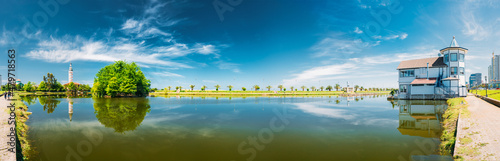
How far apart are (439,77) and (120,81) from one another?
70.5 metres

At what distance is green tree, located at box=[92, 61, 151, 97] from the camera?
156 ft

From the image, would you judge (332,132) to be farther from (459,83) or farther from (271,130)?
(459,83)

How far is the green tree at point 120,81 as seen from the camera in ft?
156

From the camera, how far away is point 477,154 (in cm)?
660

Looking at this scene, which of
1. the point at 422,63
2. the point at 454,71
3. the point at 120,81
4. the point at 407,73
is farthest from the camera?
the point at 120,81

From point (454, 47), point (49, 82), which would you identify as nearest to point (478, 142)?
point (454, 47)

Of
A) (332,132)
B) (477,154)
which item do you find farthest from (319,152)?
(477,154)

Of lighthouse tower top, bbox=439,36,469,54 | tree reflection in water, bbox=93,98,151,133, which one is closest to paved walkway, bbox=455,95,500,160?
tree reflection in water, bbox=93,98,151,133

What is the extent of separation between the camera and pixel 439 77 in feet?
120

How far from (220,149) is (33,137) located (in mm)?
10601

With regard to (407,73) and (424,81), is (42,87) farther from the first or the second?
(424,81)

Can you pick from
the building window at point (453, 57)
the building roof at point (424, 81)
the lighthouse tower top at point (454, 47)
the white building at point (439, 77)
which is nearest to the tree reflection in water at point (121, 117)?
the white building at point (439, 77)

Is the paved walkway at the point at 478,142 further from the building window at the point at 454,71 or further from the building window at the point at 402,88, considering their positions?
the building window at the point at 402,88

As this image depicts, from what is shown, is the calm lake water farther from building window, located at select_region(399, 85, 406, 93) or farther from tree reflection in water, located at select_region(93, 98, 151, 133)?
building window, located at select_region(399, 85, 406, 93)
